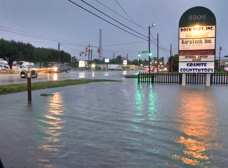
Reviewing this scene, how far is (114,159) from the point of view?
470 centimetres

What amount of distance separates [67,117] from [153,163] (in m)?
4.47

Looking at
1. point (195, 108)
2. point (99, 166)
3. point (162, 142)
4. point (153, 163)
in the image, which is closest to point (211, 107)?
point (195, 108)

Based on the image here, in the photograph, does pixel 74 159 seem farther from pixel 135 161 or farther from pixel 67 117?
pixel 67 117

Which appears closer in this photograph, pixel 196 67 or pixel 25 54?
pixel 196 67

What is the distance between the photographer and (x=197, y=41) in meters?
21.8

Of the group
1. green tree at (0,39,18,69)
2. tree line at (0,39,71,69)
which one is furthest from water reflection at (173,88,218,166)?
tree line at (0,39,71,69)

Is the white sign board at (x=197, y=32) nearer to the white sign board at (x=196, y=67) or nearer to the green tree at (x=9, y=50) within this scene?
the white sign board at (x=196, y=67)

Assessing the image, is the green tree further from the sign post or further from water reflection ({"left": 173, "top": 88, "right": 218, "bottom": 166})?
water reflection ({"left": 173, "top": 88, "right": 218, "bottom": 166})

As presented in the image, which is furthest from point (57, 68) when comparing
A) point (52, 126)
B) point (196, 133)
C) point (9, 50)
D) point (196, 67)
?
point (196, 133)

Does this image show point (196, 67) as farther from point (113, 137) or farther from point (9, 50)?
point (9, 50)

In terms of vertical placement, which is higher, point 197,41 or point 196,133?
point 197,41

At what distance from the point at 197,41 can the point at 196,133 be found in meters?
16.8

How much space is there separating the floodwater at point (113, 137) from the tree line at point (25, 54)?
61.2 metres

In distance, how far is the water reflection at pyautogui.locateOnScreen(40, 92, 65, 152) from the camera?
18.1 ft
